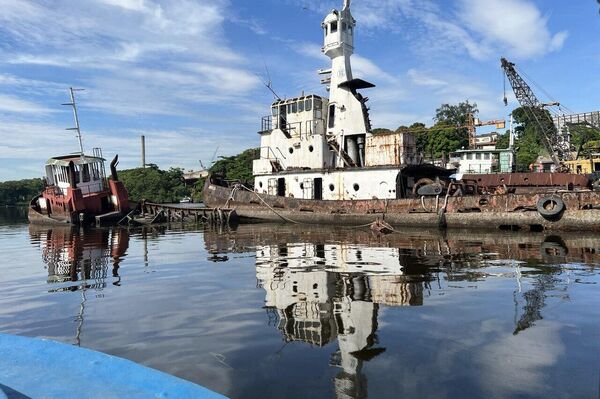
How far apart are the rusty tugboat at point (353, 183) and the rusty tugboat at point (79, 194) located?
678cm

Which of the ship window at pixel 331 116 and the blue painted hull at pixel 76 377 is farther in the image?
the ship window at pixel 331 116

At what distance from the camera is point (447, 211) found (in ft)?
67.6

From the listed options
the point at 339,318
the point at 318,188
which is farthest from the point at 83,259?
the point at 318,188

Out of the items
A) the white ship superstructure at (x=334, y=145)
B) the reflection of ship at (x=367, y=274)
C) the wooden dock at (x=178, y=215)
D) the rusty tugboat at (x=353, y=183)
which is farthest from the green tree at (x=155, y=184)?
the reflection of ship at (x=367, y=274)

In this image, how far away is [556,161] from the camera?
44.0 metres

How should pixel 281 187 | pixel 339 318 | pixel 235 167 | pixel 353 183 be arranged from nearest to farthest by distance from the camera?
pixel 339 318
pixel 353 183
pixel 281 187
pixel 235 167

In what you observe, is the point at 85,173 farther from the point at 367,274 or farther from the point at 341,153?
the point at 367,274

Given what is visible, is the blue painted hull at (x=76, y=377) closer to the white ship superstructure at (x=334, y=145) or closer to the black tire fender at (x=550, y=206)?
the black tire fender at (x=550, y=206)

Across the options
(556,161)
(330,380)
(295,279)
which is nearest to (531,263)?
(295,279)

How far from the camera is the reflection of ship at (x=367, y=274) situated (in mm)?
5527

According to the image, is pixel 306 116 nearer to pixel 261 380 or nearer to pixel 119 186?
pixel 119 186

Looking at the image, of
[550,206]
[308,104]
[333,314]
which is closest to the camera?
[333,314]

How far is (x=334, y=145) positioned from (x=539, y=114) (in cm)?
3095

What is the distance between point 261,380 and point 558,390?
9.09 feet
